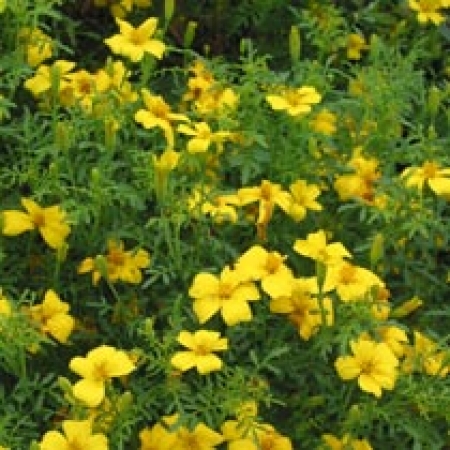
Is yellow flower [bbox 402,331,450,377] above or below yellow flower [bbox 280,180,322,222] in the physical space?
below

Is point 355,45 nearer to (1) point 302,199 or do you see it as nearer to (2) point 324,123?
(2) point 324,123

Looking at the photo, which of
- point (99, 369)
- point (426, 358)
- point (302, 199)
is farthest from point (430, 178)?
point (99, 369)

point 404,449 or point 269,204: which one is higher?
point 269,204

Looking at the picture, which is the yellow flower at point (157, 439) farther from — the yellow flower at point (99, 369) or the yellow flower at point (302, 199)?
the yellow flower at point (302, 199)

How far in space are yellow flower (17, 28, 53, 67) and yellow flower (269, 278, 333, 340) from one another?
0.71m

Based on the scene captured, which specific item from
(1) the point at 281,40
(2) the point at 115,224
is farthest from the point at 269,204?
(1) the point at 281,40

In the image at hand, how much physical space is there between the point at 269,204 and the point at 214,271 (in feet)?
0.50

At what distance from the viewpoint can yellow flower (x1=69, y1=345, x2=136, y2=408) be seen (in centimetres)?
185

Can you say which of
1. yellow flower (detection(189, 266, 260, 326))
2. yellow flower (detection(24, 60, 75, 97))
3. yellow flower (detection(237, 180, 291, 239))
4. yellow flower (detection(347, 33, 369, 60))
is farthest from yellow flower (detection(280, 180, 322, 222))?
yellow flower (detection(347, 33, 369, 60))

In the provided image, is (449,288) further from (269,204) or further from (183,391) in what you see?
(183,391)

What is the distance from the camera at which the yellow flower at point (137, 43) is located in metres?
2.31

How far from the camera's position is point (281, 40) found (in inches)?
119

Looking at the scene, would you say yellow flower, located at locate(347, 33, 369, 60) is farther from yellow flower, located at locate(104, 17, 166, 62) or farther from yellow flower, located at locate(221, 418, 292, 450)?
yellow flower, located at locate(221, 418, 292, 450)

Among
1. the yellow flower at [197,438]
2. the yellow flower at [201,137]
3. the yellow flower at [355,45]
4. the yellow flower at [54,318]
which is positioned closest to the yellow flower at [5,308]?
the yellow flower at [54,318]
